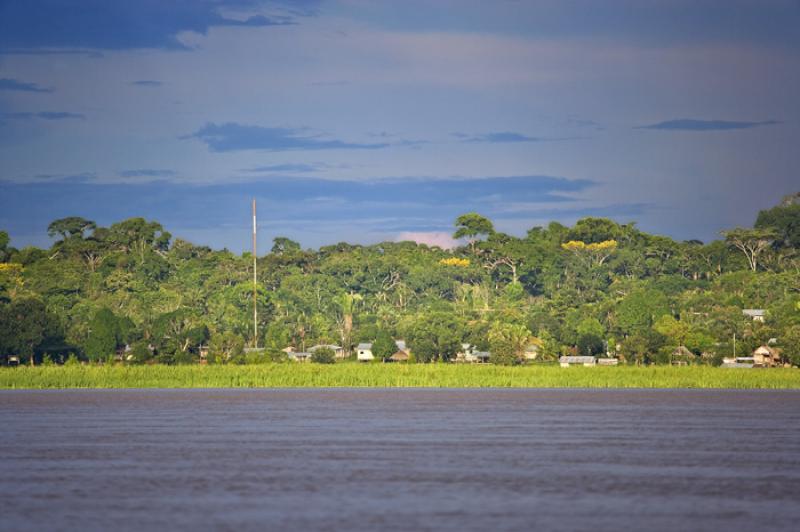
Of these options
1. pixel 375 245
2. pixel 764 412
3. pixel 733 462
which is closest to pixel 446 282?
pixel 375 245

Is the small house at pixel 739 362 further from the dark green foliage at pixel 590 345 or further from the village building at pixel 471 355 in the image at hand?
the village building at pixel 471 355

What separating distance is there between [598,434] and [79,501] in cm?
2314

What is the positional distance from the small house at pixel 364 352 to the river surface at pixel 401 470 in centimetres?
7256

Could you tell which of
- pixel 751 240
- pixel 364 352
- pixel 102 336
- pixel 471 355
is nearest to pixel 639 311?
pixel 471 355

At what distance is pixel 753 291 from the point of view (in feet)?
450

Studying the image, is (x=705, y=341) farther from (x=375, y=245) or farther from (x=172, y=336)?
(x=375, y=245)

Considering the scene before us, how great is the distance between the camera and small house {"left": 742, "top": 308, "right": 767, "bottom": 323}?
123875 mm

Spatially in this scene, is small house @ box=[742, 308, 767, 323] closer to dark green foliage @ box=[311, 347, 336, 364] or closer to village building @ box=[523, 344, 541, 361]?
village building @ box=[523, 344, 541, 361]

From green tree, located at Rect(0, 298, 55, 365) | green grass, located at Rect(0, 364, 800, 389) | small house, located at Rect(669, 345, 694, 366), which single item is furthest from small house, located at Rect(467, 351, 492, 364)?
green tree, located at Rect(0, 298, 55, 365)

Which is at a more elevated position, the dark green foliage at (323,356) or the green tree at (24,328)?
the green tree at (24,328)

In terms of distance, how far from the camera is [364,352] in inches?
5408

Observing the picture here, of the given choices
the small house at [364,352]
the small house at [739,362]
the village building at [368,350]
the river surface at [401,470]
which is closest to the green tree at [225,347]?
the small house at [364,352]

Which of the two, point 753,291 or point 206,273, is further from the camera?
point 206,273

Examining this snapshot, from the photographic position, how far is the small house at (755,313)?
406ft
